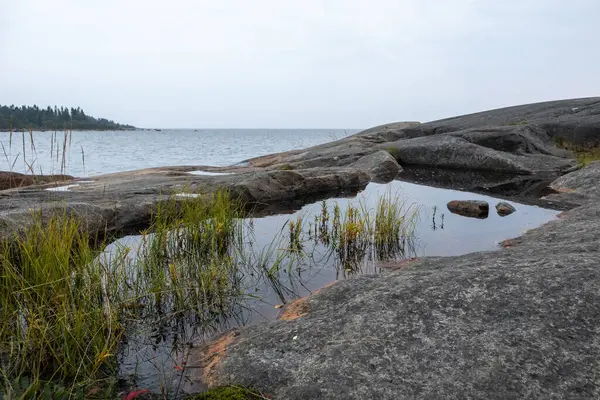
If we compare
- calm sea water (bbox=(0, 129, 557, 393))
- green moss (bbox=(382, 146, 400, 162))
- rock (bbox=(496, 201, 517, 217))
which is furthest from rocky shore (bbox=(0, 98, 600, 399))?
green moss (bbox=(382, 146, 400, 162))

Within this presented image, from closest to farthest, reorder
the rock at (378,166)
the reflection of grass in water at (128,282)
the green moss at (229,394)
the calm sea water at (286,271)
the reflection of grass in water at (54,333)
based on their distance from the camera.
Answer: the green moss at (229,394) → the reflection of grass in water at (54,333) → the reflection of grass in water at (128,282) → the calm sea water at (286,271) → the rock at (378,166)

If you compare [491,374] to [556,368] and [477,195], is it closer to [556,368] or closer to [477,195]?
[556,368]

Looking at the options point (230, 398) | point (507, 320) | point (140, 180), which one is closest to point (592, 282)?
point (507, 320)

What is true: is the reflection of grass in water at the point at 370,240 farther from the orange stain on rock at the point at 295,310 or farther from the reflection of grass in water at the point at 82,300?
the orange stain on rock at the point at 295,310


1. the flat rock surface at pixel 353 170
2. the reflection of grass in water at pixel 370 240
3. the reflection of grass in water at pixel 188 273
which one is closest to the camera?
the reflection of grass in water at pixel 188 273

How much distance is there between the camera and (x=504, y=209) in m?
8.89

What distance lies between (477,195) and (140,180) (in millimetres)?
8520

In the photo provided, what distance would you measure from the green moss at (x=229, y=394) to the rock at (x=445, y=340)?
0.09 meters

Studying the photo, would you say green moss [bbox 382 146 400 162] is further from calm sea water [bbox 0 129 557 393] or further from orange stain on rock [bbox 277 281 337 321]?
orange stain on rock [bbox 277 281 337 321]

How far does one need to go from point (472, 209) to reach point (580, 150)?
33.1ft

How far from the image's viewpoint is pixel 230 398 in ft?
8.93

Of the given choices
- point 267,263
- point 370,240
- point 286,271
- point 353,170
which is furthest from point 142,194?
point 353,170

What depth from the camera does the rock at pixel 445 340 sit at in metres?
2.61

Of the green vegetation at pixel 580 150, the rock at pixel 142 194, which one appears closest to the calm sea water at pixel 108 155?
the rock at pixel 142 194
